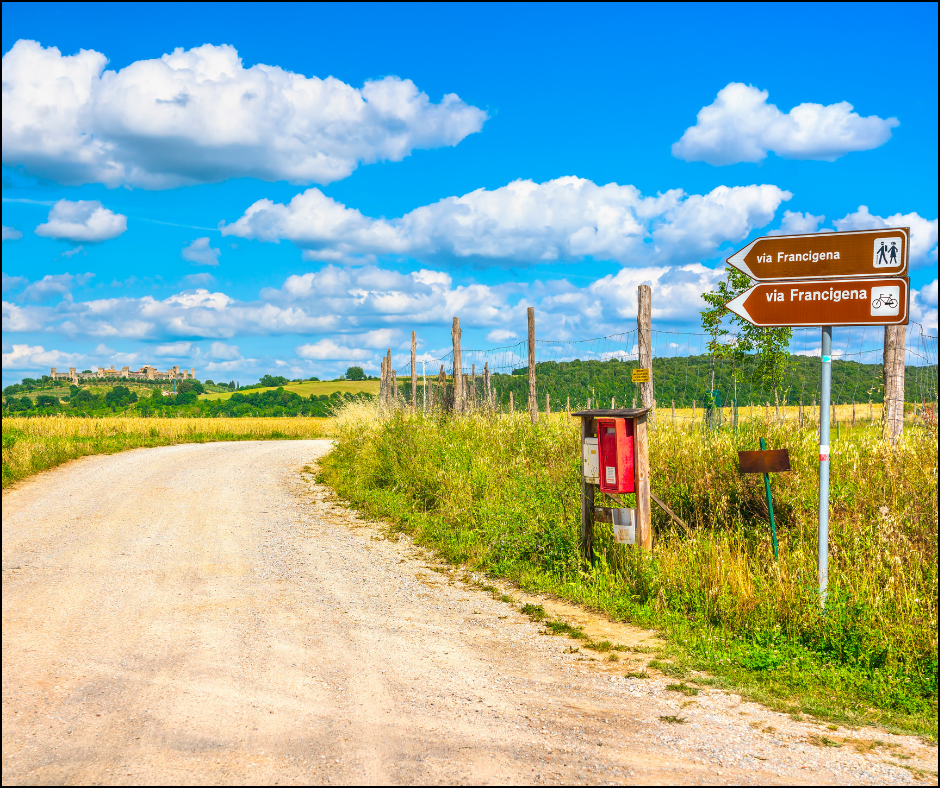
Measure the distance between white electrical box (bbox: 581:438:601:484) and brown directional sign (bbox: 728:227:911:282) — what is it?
2318 millimetres

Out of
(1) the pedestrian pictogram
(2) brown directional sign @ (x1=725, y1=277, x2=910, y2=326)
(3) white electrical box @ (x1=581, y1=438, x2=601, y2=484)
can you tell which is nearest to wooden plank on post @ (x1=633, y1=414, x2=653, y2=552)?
(3) white electrical box @ (x1=581, y1=438, x2=601, y2=484)

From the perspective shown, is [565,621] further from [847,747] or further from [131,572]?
[131,572]

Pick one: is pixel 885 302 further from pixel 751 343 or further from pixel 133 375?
pixel 133 375

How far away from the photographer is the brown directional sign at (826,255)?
561cm

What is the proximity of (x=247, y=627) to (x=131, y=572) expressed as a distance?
274cm

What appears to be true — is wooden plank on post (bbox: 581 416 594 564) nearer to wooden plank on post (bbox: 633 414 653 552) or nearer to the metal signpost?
wooden plank on post (bbox: 633 414 653 552)

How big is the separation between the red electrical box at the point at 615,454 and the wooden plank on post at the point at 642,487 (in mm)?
72

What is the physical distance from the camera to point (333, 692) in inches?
180

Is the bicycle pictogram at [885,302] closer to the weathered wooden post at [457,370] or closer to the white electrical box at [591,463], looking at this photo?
the white electrical box at [591,463]

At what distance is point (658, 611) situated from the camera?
6.10 m

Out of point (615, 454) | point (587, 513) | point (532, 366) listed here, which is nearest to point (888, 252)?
point (615, 454)

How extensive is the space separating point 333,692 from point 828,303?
5189 millimetres

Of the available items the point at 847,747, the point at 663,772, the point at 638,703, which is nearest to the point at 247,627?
the point at 638,703

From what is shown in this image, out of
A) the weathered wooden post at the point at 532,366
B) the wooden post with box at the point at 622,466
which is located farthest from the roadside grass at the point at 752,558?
the weathered wooden post at the point at 532,366
